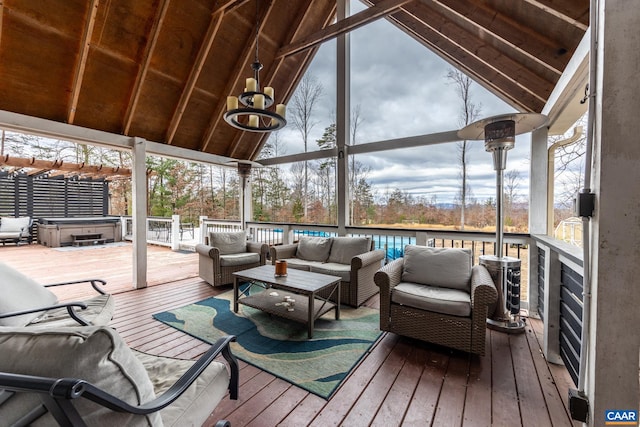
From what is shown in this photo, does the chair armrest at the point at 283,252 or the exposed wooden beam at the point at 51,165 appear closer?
the chair armrest at the point at 283,252

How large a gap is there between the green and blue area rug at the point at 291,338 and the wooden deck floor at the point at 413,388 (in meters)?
0.09

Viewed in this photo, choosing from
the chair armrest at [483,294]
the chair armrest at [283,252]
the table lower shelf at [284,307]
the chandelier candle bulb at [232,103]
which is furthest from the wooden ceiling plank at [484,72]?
the chair armrest at [283,252]

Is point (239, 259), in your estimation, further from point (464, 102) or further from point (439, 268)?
point (464, 102)

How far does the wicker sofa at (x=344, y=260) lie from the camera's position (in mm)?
3510

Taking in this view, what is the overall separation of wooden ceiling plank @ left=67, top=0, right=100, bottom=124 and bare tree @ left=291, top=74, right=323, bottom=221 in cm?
387

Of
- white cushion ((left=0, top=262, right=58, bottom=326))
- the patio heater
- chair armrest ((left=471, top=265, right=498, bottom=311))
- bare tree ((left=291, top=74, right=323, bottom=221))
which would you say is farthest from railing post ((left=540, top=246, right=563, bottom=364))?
bare tree ((left=291, top=74, right=323, bottom=221))

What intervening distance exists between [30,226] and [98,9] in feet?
28.9

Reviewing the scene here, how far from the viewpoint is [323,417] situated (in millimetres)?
1679

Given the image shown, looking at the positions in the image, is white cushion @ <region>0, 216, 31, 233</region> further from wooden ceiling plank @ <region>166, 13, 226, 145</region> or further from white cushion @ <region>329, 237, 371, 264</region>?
white cushion @ <region>329, 237, 371, 264</region>

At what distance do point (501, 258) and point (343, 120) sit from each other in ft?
11.7

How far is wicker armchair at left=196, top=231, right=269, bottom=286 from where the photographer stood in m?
4.21

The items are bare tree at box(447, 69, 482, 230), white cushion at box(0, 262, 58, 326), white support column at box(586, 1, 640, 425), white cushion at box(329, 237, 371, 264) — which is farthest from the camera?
bare tree at box(447, 69, 482, 230)

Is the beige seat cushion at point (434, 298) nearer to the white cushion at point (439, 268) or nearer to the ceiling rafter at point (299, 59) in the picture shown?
the white cushion at point (439, 268)

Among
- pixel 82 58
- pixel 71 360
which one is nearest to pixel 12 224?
pixel 82 58
